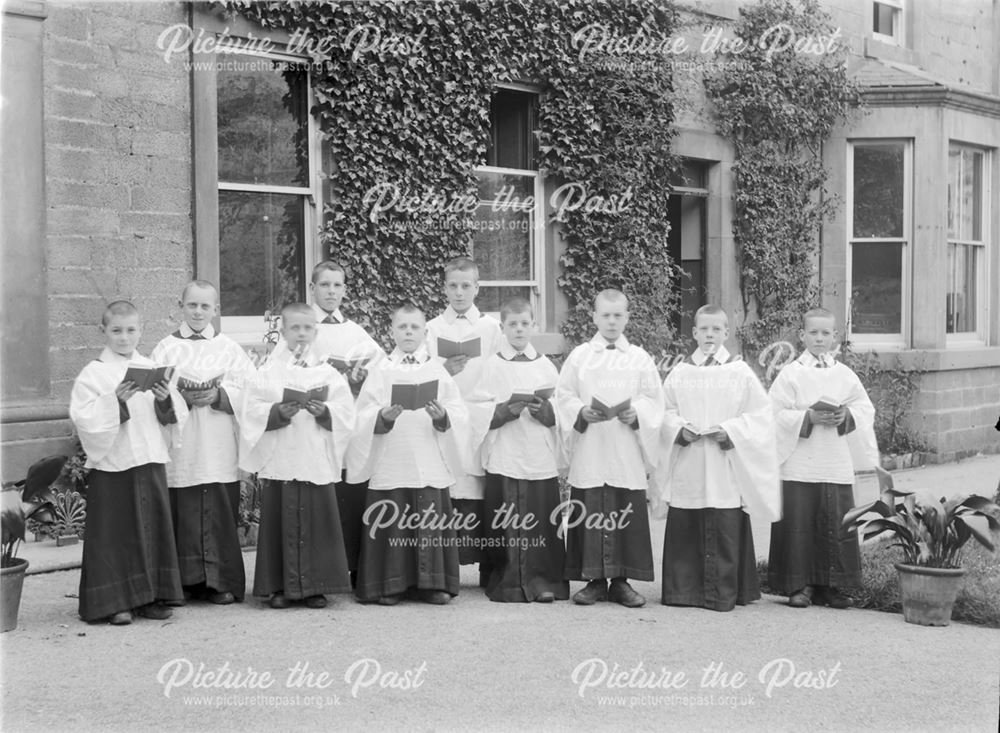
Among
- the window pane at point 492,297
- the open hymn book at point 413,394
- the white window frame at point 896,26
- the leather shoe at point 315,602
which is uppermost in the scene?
the white window frame at point 896,26

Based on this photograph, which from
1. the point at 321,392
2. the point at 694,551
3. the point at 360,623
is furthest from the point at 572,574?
the point at 321,392

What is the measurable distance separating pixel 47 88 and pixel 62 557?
3.28 m

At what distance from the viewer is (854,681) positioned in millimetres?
5359

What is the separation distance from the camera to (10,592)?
5973 mm

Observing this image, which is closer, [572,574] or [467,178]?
[572,574]

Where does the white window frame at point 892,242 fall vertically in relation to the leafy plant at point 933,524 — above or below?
above

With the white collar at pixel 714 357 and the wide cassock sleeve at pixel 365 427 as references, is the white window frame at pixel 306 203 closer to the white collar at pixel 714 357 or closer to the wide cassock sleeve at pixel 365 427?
the wide cassock sleeve at pixel 365 427

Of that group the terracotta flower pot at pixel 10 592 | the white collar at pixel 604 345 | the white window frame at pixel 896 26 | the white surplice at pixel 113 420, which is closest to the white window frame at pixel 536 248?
the white collar at pixel 604 345

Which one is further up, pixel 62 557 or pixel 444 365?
pixel 444 365

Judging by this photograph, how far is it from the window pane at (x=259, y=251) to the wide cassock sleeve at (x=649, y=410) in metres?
3.87

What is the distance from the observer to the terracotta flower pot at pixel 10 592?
5922 millimetres

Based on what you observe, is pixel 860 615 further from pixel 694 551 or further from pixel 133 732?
pixel 133 732

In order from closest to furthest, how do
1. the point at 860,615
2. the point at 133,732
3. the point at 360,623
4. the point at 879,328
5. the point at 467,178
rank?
the point at 133,732
the point at 360,623
the point at 860,615
the point at 467,178
the point at 879,328

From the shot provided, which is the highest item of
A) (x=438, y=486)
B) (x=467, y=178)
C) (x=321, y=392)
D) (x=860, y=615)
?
(x=467, y=178)
